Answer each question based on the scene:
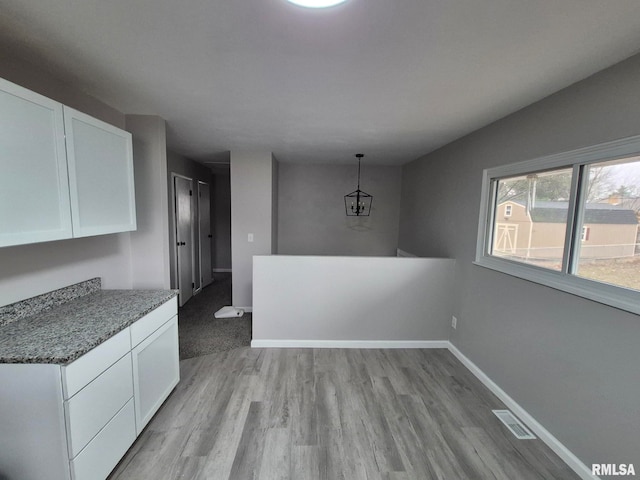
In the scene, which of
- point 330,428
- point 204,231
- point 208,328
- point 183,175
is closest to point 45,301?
point 208,328

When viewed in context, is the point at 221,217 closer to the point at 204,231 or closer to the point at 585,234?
the point at 204,231

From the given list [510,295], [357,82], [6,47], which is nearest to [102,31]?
[6,47]

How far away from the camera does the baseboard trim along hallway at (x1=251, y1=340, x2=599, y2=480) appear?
5.69 feet

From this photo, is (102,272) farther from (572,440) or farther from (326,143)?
(572,440)

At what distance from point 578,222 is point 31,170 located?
321 cm

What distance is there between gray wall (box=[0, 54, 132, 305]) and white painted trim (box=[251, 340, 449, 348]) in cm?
156

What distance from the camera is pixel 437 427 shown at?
2.04 metres

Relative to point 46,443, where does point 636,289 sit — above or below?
above

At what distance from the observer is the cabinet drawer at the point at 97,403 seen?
1.30m

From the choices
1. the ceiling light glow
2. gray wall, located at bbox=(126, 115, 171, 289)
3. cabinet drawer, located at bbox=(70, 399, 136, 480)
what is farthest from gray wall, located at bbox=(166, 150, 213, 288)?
the ceiling light glow

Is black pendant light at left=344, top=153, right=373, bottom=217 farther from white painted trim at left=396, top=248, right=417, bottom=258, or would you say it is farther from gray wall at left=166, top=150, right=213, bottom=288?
gray wall at left=166, top=150, right=213, bottom=288

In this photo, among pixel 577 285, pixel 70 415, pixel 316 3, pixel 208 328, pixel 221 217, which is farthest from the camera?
pixel 221 217

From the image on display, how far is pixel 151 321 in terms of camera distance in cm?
194

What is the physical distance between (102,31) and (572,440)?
348cm
